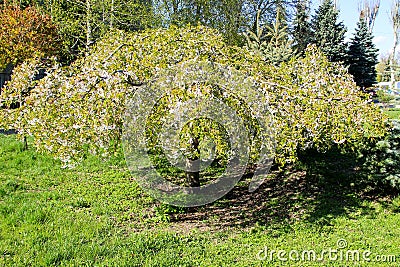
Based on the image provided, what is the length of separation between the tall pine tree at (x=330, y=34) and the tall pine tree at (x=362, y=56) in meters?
0.40

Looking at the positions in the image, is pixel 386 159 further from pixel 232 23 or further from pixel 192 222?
pixel 232 23

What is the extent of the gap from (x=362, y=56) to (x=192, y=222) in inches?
493

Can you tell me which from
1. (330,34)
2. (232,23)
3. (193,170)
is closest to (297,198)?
(193,170)

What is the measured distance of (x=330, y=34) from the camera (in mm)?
14008

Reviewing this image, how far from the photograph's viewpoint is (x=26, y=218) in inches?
141

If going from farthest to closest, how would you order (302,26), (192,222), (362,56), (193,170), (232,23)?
(302,26), (362,56), (232,23), (193,170), (192,222)

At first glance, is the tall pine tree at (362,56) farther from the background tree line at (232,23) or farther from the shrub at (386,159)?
the shrub at (386,159)

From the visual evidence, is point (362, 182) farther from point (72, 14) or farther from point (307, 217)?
point (72, 14)

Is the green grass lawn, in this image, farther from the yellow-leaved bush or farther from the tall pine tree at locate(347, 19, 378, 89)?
the tall pine tree at locate(347, 19, 378, 89)

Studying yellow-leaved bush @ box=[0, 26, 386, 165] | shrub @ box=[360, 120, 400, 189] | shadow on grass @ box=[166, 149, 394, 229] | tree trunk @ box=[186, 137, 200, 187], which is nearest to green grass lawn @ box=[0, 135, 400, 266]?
shadow on grass @ box=[166, 149, 394, 229]

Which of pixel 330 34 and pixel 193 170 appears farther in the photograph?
pixel 330 34

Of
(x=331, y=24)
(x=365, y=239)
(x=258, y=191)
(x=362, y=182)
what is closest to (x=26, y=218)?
(x=258, y=191)

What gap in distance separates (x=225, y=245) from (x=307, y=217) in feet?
3.75

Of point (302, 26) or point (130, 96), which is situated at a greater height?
point (302, 26)
